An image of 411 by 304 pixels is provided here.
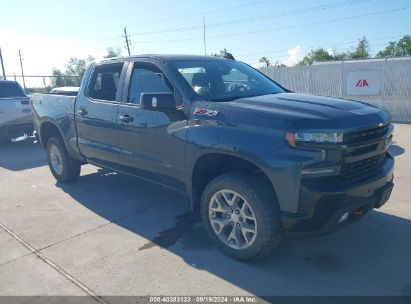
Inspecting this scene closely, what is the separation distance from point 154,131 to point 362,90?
10.6 meters

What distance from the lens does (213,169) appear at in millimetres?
3645

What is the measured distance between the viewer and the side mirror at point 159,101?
350cm

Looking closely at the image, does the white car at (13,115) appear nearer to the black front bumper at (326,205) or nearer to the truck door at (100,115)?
the truck door at (100,115)

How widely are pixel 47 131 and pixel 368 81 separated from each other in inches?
410

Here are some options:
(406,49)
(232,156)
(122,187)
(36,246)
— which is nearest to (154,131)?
(232,156)

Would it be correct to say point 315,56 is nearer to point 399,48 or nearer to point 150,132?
point 399,48

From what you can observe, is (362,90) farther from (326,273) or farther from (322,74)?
(326,273)

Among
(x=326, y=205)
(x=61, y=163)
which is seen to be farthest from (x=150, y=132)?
(x=61, y=163)

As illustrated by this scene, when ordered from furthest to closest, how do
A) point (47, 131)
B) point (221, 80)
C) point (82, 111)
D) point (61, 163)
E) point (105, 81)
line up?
point (47, 131), point (61, 163), point (82, 111), point (105, 81), point (221, 80)

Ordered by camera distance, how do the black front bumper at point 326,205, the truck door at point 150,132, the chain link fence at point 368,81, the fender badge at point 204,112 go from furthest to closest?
the chain link fence at point 368,81 < the truck door at point 150,132 < the fender badge at point 204,112 < the black front bumper at point 326,205

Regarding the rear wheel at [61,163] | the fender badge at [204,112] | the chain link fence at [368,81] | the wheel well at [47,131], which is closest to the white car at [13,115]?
the wheel well at [47,131]

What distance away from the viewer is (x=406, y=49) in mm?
57125

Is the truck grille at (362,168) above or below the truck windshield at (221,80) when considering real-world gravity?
below

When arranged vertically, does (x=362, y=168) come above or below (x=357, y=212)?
above
